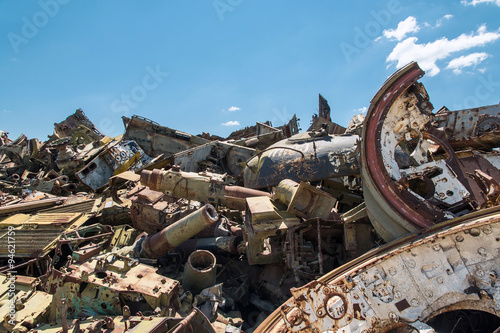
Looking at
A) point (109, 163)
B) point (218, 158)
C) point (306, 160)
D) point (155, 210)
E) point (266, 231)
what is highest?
point (109, 163)

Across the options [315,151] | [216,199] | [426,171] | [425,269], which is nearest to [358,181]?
[315,151]

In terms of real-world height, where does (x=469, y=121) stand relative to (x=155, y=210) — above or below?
above

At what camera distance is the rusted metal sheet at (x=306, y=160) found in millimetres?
6352

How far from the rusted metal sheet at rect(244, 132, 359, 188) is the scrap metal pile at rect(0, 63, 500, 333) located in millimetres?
28

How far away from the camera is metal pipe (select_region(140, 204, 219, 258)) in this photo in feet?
16.6

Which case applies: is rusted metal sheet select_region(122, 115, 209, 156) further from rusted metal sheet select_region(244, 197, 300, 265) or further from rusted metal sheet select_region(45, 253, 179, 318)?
rusted metal sheet select_region(45, 253, 179, 318)

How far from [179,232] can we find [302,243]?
2.01m

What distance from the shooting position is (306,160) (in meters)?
6.58

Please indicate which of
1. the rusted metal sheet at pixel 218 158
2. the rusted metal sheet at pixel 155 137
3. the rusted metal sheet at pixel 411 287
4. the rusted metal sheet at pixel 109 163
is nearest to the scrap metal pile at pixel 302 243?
the rusted metal sheet at pixel 411 287

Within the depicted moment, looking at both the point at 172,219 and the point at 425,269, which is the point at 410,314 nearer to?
the point at 425,269

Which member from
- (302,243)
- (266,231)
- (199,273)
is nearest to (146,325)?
(199,273)

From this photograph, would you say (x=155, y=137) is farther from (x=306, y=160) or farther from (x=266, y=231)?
(x=266, y=231)

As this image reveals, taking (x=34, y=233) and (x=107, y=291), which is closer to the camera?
(x=107, y=291)

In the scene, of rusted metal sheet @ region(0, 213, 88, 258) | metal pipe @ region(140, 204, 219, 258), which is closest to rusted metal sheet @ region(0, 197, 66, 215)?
rusted metal sheet @ region(0, 213, 88, 258)
